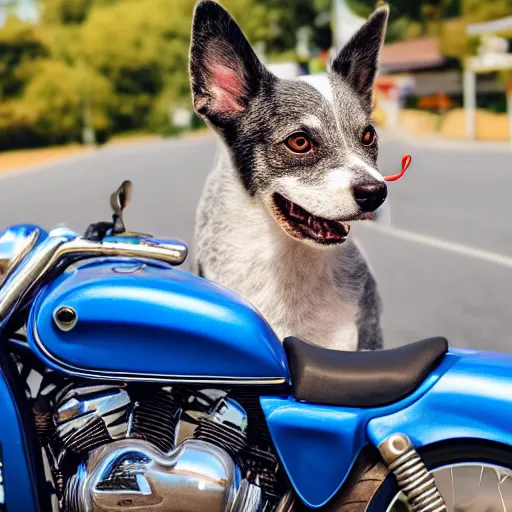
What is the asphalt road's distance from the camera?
242 inches

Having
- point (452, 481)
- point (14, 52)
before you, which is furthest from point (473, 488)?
point (14, 52)

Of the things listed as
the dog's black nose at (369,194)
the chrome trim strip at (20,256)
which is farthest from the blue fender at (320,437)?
the chrome trim strip at (20,256)

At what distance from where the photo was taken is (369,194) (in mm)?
2320

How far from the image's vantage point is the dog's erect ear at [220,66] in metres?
2.40

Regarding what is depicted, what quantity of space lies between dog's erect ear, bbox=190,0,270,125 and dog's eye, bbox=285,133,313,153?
0.61 feet

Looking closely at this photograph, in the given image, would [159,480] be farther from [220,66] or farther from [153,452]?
[220,66]

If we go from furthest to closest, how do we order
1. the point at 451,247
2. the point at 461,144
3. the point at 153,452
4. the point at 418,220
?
the point at 461,144, the point at 418,220, the point at 451,247, the point at 153,452

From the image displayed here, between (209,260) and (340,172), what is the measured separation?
27.7 inches

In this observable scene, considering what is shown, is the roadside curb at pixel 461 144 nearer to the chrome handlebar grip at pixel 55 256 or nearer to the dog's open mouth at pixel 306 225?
the dog's open mouth at pixel 306 225

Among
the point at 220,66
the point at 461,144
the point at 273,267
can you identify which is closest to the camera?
the point at 220,66

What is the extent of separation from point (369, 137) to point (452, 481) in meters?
1.07

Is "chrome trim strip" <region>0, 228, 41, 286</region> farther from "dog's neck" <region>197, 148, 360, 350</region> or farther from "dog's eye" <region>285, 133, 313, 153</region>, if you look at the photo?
"dog's eye" <region>285, 133, 313, 153</region>

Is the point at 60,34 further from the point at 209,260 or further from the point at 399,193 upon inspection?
the point at 209,260

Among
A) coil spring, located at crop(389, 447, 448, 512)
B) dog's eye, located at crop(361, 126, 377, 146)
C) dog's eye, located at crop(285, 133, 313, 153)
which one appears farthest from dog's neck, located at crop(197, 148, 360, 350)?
coil spring, located at crop(389, 447, 448, 512)
